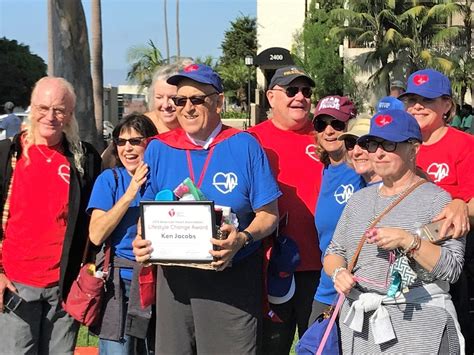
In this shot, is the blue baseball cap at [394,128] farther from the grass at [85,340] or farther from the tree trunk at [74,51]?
the tree trunk at [74,51]

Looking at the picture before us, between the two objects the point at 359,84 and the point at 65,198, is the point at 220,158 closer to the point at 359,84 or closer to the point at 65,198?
the point at 65,198

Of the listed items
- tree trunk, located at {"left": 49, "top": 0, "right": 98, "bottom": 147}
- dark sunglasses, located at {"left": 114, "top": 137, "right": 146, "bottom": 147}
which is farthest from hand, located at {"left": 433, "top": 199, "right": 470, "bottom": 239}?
tree trunk, located at {"left": 49, "top": 0, "right": 98, "bottom": 147}

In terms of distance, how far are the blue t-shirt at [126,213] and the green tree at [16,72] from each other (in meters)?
54.8

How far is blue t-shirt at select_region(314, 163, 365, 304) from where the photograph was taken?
3.98m

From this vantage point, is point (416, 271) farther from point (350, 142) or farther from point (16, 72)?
point (16, 72)

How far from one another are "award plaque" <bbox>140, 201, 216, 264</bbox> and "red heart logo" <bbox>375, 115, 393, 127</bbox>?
91 cm

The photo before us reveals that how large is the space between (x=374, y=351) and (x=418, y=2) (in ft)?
112

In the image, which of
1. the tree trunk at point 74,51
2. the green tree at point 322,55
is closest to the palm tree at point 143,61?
the green tree at point 322,55

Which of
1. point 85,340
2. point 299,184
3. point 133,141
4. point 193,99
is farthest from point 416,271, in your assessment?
point 85,340

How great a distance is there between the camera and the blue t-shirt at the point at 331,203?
3.98 m

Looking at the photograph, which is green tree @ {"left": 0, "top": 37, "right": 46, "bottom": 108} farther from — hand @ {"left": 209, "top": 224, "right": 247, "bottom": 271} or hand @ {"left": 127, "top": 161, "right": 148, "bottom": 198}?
hand @ {"left": 209, "top": 224, "right": 247, "bottom": 271}

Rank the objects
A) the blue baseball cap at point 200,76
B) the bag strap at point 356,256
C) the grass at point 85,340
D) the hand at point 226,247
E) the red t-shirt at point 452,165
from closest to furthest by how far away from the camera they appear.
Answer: the bag strap at point 356,256 → the hand at point 226,247 → the blue baseball cap at point 200,76 → the red t-shirt at point 452,165 → the grass at point 85,340

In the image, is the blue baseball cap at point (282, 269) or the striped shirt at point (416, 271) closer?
the striped shirt at point (416, 271)

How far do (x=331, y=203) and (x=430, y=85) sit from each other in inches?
36.1
